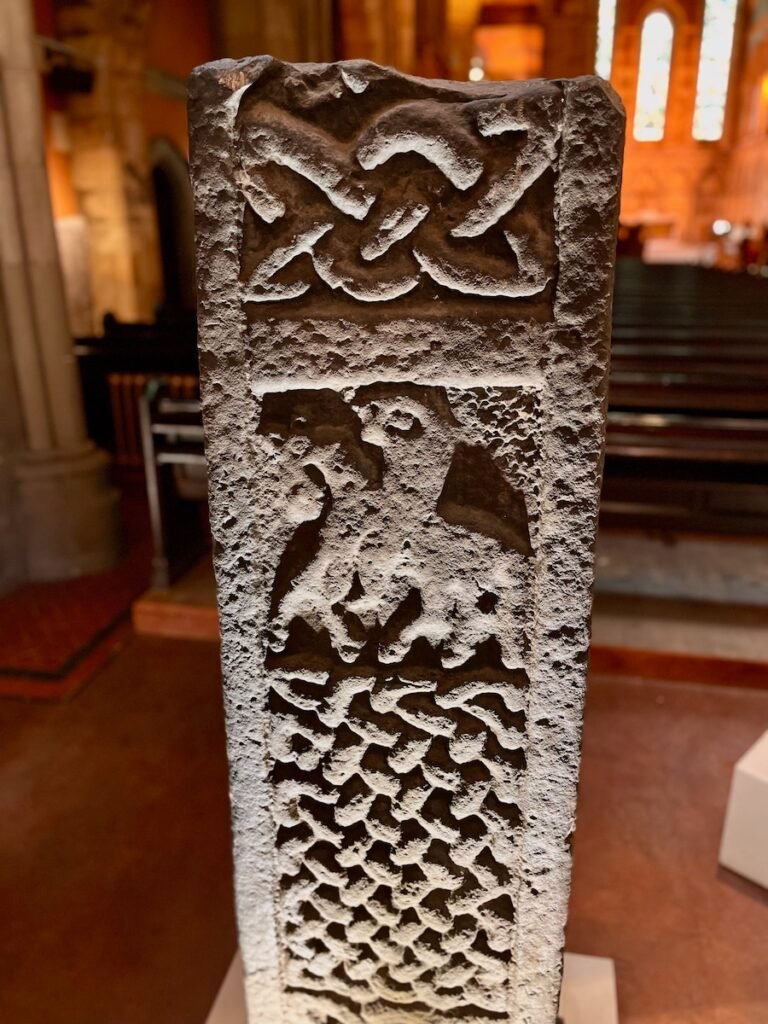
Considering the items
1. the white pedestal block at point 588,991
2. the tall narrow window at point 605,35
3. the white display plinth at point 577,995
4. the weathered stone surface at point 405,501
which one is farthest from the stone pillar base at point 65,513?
the tall narrow window at point 605,35

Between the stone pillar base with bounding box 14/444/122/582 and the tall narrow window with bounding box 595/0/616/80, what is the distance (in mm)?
20730

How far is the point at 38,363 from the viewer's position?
11.1 feet

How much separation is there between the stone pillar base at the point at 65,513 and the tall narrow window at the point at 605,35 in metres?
20.7

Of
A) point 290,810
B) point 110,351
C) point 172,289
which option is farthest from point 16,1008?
point 172,289

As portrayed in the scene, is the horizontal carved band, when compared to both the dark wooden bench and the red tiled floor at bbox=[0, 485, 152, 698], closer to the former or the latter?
the dark wooden bench

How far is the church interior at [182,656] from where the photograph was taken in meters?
1.74

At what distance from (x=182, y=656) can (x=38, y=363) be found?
1.43 m

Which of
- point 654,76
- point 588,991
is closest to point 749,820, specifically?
point 588,991

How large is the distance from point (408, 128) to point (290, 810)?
94 centimetres

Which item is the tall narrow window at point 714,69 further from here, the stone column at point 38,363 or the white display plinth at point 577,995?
the white display plinth at point 577,995

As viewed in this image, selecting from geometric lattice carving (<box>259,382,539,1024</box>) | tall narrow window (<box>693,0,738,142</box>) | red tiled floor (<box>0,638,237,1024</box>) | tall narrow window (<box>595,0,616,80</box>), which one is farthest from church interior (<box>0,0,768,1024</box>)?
tall narrow window (<box>693,0,738,142</box>)

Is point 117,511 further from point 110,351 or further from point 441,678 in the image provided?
point 441,678

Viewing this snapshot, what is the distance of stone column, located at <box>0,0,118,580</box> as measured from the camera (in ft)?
10.2

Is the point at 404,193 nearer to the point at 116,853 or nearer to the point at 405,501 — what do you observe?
the point at 405,501
